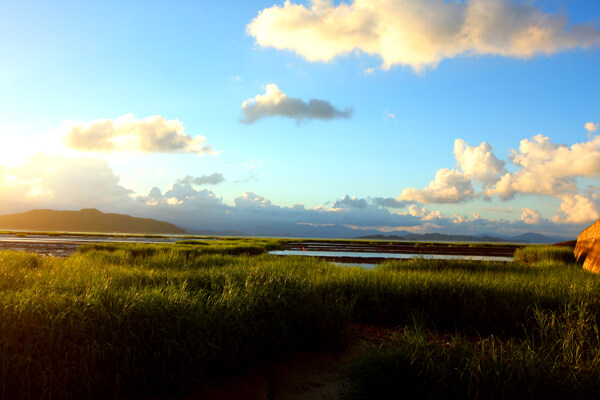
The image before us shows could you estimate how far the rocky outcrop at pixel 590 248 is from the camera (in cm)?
1669

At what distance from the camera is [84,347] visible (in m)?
5.20

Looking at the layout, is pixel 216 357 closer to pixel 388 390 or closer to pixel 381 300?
pixel 388 390

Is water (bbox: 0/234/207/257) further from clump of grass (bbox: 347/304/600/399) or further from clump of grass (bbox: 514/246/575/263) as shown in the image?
clump of grass (bbox: 514/246/575/263)

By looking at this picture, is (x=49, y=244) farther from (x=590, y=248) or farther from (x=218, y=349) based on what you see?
(x=590, y=248)

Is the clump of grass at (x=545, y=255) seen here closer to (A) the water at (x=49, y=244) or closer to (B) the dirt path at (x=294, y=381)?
(B) the dirt path at (x=294, y=381)

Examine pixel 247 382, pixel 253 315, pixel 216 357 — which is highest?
pixel 253 315

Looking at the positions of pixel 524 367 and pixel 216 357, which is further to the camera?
pixel 216 357

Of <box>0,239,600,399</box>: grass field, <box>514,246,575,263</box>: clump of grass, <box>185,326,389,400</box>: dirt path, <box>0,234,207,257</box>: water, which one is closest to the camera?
<box>0,239,600,399</box>: grass field

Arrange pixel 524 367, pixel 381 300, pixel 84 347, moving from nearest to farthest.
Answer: pixel 524 367 < pixel 84 347 < pixel 381 300

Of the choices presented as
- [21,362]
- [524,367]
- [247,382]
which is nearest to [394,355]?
[524,367]

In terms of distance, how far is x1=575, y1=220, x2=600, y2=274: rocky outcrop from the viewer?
16688 mm

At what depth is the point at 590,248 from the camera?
18062mm

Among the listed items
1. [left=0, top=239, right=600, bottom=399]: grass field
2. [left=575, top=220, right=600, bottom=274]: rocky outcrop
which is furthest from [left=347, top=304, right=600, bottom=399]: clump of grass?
[left=575, top=220, right=600, bottom=274]: rocky outcrop

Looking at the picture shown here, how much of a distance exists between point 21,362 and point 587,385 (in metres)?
7.42
